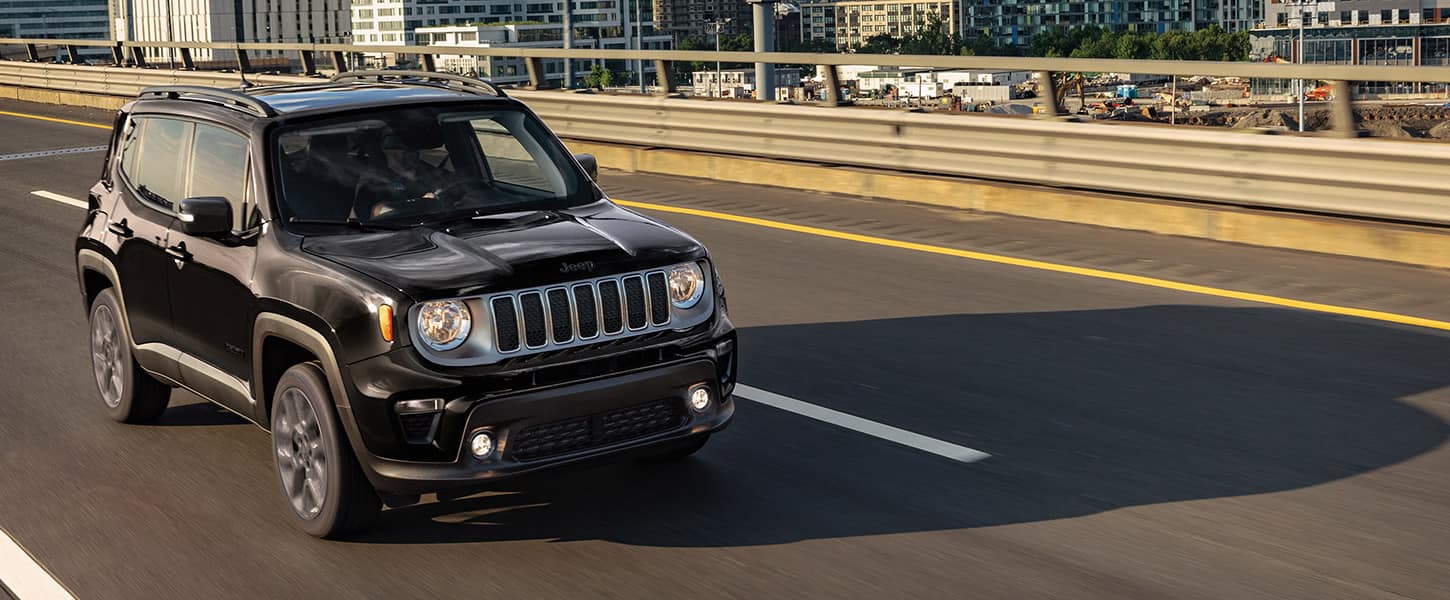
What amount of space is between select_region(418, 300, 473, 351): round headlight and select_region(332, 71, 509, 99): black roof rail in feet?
6.42

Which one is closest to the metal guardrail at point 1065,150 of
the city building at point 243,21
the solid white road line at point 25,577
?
the solid white road line at point 25,577

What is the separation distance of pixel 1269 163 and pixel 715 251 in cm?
392

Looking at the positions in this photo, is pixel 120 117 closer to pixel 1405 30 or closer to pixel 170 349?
pixel 170 349

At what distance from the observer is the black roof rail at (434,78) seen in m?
7.46

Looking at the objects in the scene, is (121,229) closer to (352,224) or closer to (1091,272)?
(352,224)

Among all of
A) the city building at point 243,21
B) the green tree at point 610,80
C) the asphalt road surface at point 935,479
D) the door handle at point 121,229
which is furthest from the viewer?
the city building at point 243,21

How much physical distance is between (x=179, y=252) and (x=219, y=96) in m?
0.70

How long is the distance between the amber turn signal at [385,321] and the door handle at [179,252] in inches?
63.4

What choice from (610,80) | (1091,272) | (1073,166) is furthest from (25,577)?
(610,80)

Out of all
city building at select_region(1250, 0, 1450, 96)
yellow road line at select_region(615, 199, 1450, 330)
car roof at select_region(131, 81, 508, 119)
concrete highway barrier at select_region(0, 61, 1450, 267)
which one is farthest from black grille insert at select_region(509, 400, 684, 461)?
city building at select_region(1250, 0, 1450, 96)

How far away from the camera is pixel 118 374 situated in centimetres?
782

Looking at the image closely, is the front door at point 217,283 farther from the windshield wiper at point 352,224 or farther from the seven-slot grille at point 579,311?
the seven-slot grille at point 579,311

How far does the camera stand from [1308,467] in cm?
641

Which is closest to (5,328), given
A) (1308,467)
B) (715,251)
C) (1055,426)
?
(715,251)
